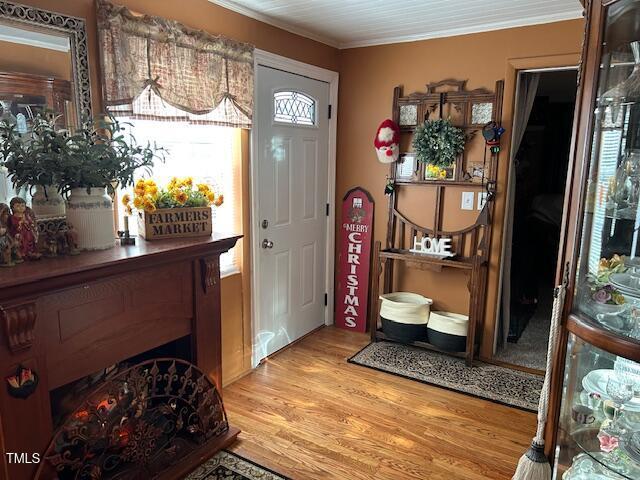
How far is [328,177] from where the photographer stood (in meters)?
3.91

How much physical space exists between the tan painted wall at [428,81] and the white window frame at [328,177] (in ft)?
0.29

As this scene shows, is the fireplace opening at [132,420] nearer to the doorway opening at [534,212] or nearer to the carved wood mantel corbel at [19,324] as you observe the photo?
the carved wood mantel corbel at [19,324]

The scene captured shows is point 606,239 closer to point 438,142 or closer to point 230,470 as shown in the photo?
point 438,142

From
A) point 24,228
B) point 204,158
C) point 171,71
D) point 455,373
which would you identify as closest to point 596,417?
point 455,373

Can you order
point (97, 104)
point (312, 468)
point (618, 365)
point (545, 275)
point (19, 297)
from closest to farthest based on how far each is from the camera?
1. point (19, 297)
2. point (618, 365)
3. point (97, 104)
4. point (312, 468)
5. point (545, 275)

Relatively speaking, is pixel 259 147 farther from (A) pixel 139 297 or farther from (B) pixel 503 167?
(B) pixel 503 167

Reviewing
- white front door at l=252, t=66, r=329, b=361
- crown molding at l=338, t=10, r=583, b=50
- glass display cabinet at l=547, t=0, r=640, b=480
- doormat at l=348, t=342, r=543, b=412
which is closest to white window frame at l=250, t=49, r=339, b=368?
white front door at l=252, t=66, r=329, b=361

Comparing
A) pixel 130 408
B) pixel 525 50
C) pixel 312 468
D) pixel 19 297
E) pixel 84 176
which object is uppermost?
pixel 525 50

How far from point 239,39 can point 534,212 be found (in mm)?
3849

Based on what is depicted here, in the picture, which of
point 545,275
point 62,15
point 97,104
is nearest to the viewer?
point 62,15

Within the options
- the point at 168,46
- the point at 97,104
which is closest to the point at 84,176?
the point at 97,104

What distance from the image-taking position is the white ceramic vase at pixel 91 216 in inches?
72.5

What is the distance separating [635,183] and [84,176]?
6.68 ft

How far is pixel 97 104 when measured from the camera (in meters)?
2.14
